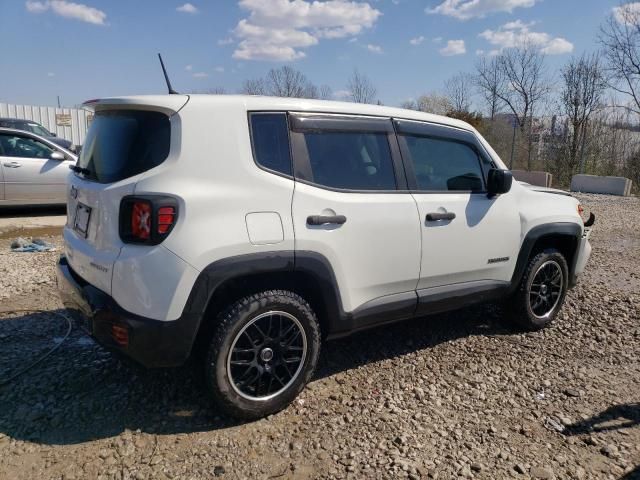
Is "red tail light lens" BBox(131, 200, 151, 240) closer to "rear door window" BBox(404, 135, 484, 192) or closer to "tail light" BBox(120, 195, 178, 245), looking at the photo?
"tail light" BBox(120, 195, 178, 245)

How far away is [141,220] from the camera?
8.51ft

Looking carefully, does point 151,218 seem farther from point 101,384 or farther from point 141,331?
point 101,384

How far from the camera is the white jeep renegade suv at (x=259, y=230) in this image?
2625 millimetres

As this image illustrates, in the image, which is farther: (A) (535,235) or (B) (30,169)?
(B) (30,169)

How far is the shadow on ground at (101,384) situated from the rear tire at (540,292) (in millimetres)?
272

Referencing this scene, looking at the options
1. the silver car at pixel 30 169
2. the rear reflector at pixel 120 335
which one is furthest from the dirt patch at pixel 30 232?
the rear reflector at pixel 120 335

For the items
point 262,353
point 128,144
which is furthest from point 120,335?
point 128,144

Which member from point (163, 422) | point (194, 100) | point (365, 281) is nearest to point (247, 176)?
point (194, 100)

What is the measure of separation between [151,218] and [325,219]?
3.32 feet

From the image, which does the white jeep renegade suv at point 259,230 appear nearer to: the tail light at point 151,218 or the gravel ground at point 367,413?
the tail light at point 151,218

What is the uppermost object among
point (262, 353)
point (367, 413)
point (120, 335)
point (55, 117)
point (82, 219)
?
point (55, 117)

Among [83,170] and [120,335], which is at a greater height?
[83,170]

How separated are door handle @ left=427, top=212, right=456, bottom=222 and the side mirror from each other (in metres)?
0.49

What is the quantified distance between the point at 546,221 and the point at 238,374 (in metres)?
2.97
